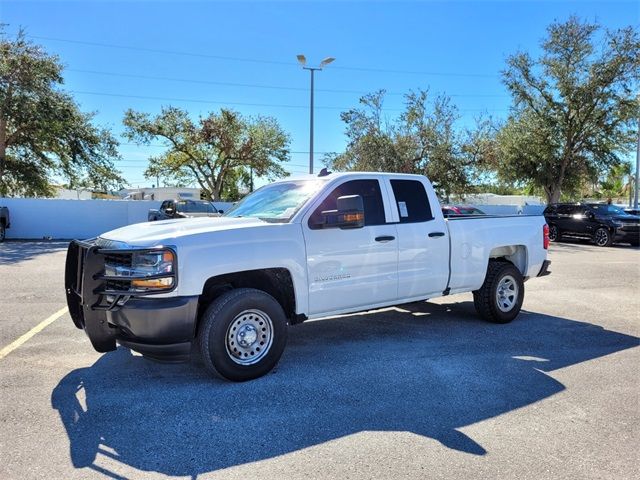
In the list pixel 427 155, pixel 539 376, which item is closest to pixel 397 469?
pixel 539 376

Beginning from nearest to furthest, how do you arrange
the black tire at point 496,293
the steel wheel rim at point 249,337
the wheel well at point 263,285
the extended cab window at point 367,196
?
the steel wheel rim at point 249,337
the wheel well at point 263,285
the extended cab window at point 367,196
the black tire at point 496,293

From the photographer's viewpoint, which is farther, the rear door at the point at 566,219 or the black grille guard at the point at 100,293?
the rear door at the point at 566,219

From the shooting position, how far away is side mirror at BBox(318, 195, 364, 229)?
489 cm

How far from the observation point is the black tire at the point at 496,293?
684 centimetres

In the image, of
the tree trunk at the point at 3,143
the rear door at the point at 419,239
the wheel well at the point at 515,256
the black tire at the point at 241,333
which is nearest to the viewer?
the black tire at the point at 241,333

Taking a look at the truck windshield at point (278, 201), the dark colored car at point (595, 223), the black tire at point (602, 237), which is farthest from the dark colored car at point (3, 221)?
the black tire at point (602, 237)

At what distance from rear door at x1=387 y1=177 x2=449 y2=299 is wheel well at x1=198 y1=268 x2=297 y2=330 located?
1364mm

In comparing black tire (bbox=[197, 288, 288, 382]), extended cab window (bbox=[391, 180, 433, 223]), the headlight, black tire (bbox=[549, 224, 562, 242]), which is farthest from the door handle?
black tire (bbox=[549, 224, 562, 242])

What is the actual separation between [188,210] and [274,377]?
16754 millimetres

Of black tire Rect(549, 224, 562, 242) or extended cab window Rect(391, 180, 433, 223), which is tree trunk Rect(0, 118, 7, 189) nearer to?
extended cab window Rect(391, 180, 433, 223)

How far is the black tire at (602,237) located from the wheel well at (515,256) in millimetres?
16075

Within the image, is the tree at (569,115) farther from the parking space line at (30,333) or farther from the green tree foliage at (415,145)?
the parking space line at (30,333)

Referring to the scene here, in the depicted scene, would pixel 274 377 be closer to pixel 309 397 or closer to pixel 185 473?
pixel 309 397

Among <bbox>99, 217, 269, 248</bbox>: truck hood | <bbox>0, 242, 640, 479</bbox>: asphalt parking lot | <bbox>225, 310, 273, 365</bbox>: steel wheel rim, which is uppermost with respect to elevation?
<bbox>99, 217, 269, 248</bbox>: truck hood
